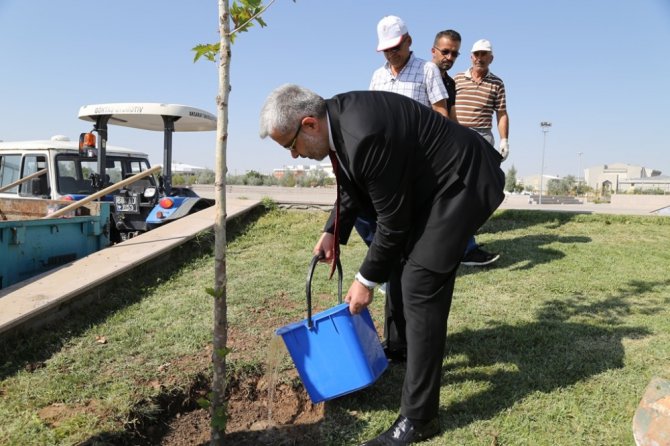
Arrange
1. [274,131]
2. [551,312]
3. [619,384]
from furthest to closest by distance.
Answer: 1. [551,312]
2. [619,384]
3. [274,131]

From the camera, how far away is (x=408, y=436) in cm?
234

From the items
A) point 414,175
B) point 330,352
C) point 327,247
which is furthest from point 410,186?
point 330,352

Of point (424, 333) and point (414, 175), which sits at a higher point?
point (414, 175)

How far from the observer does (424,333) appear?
2297 millimetres

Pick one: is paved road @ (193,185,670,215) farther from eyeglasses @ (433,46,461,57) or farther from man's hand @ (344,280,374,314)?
man's hand @ (344,280,374,314)

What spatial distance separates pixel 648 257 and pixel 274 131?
16.9 feet

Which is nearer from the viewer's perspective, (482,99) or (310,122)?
(310,122)

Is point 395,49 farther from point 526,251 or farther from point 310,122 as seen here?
point 526,251

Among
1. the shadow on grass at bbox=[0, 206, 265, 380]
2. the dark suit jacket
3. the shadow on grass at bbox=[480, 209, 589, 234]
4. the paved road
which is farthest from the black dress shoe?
the paved road

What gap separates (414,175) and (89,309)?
121 inches

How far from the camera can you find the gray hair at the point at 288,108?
2.07 meters

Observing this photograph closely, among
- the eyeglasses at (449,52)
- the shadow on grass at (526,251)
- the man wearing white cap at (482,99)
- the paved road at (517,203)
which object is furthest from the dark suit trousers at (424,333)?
the paved road at (517,203)

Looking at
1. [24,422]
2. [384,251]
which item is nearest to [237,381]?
[24,422]

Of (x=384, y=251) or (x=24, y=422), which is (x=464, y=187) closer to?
(x=384, y=251)
